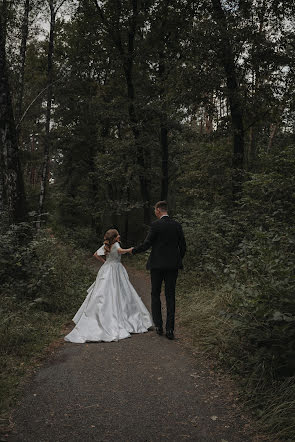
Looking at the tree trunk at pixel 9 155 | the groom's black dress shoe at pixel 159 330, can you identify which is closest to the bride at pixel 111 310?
the groom's black dress shoe at pixel 159 330

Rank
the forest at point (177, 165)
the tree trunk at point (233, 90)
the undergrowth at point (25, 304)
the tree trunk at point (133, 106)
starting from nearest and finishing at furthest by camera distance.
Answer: the forest at point (177, 165) < the undergrowth at point (25, 304) < the tree trunk at point (233, 90) < the tree trunk at point (133, 106)

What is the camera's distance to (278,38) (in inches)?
426

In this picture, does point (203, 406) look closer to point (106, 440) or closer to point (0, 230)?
point (106, 440)

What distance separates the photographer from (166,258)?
598cm

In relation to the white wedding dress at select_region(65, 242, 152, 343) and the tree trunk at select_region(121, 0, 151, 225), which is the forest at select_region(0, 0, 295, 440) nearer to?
the tree trunk at select_region(121, 0, 151, 225)

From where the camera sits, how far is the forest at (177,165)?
4359mm

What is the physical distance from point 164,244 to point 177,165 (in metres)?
14.9

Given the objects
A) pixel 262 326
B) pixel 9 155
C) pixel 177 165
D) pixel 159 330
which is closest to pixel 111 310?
pixel 159 330

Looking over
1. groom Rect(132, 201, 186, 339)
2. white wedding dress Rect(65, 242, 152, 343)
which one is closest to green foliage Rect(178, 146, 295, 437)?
groom Rect(132, 201, 186, 339)

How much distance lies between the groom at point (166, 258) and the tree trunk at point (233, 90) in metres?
4.78

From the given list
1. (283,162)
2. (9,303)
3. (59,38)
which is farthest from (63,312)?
(59,38)

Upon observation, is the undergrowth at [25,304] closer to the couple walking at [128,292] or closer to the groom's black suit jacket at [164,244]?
the couple walking at [128,292]

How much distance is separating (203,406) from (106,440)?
1127 mm

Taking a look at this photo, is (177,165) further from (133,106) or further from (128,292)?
(128,292)
